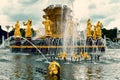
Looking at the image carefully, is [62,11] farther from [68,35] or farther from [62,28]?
[68,35]

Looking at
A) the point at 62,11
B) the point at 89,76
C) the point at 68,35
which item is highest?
the point at 62,11

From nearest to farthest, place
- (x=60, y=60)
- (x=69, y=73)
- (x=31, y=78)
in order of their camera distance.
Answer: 1. (x=31, y=78)
2. (x=69, y=73)
3. (x=60, y=60)

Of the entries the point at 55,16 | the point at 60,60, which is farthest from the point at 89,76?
the point at 55,16

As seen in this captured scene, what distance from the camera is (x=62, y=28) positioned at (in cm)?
6191

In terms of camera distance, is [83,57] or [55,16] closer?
[83,57]

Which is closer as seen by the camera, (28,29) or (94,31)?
(28,29)

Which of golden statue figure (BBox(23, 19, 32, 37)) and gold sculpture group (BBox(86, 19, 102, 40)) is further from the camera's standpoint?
gold sculpture group (BBox(86, 19, 102, 40))

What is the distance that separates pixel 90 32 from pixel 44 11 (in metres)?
8.91

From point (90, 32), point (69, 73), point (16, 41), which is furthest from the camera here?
point (90, 32)

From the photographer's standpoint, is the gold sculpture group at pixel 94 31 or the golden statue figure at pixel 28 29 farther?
the gold sculpture group at pixel 94 31

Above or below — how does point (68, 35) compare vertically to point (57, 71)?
above

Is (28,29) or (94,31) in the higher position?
(28,29)

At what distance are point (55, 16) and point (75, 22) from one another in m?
12.4

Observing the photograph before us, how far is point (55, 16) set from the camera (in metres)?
61.5
